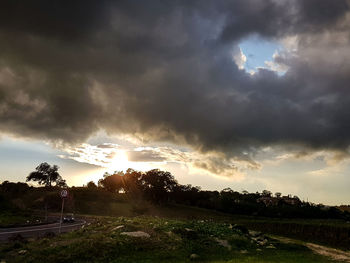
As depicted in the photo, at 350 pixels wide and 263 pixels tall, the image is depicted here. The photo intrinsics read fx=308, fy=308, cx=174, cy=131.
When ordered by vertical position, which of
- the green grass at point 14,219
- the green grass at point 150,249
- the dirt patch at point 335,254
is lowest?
the green grass at point 14,219

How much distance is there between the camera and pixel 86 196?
5064 inches

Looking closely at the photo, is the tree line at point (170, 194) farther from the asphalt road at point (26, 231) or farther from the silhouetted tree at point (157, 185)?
the asphalt road at point (26, 231)

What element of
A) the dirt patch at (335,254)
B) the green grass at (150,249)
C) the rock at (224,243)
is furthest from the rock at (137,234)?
the dirt patch at (335,254)

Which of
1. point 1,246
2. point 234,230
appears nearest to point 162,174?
point 234,230

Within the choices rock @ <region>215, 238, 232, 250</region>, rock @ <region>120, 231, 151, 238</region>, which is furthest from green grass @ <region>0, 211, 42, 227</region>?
rock @ <region>215, 238, 232, 250</region>

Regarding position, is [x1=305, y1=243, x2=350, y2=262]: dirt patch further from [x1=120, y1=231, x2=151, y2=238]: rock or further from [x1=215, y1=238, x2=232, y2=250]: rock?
[x1=120, y1=231, x2=151, y2=238]: rock

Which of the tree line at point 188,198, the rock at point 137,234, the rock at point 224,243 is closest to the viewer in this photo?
the rock at point 137,234

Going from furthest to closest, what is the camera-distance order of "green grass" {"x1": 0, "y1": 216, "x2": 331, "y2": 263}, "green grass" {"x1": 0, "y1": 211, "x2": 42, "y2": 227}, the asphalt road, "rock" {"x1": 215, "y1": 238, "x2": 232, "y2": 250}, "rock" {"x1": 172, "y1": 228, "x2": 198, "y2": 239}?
1. "green grass" {"x1": 0, "y1": 211, "x2": 42, "y2": 227}
2. the asphalt road
3. "rock" {"x1": 172, "y1": 228, "x2": 198, "y2": 239}
4. "rock" {"x1": 215, "y1": 238, "x2": 232, "y2": 250}
5. "green grass" {"x1": 0, "y1": 216, "x2": 331, "y2": 263}

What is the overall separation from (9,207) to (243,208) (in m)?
91.6

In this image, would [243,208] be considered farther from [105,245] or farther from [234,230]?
[105,245]

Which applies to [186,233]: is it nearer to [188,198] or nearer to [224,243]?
[224,243]

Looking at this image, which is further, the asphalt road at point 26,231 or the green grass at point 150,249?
the asphalt road at point 26,231

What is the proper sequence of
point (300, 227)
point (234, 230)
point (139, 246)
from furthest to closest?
point (300, 227)
point (234, 230)
point (139, 246)

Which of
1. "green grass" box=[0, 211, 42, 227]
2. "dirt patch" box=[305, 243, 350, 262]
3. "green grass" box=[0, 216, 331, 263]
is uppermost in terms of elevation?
"green grass" box=[0, 216, 331, 263]
